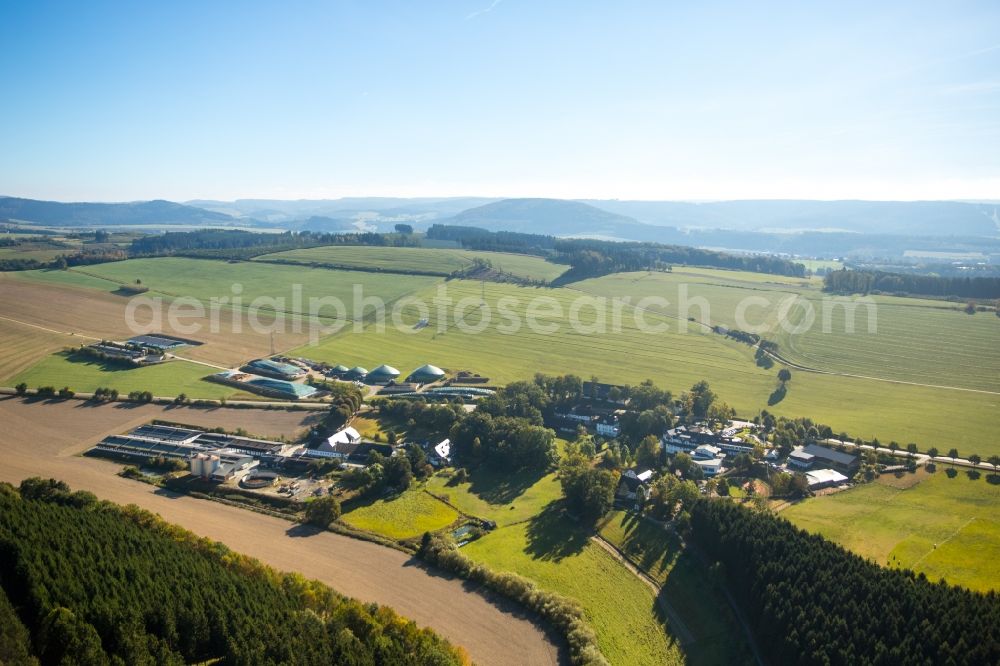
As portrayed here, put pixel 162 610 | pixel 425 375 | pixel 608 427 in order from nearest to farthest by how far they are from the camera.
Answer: pixel 162 610
pixel 608 427
pixel 425 375

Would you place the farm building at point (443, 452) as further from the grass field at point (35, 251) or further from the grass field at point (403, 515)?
the grass field at point (35, 251)

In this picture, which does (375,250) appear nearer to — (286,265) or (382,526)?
(286,265)

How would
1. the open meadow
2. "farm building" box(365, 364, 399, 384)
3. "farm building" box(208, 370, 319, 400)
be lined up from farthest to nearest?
1. "farm building" box(365, 364, 399, 384)
2. "farm building" box(208, 370, 319, 400)
3. the open meadow

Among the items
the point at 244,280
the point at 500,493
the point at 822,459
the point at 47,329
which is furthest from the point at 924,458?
the point at 244,280

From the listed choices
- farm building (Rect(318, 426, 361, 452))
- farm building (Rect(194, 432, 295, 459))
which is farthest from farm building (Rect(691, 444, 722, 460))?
farm building (Rect(194, 432, 295, 459))

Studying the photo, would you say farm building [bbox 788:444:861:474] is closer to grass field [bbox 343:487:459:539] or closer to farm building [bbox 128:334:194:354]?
grass field [bbox 343:487:459:539]

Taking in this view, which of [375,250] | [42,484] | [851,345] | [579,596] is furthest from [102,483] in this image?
[375,250]

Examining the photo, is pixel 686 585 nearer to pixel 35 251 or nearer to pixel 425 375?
pixel 425 375
